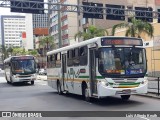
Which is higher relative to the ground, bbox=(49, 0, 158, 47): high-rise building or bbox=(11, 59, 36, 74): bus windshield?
bbox=(49, 0, 158, 47): high-rise building

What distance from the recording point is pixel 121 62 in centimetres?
1570

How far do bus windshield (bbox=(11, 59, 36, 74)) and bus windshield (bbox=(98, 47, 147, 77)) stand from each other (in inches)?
820

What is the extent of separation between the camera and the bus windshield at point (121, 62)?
1558 centimetres

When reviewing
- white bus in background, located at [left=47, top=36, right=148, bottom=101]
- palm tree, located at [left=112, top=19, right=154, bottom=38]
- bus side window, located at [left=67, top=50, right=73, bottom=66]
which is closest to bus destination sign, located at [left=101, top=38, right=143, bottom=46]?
white bus in background, located at [left=47, top=36, right=148, bottom=101]

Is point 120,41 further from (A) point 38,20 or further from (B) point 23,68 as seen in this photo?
(A) point 38,20

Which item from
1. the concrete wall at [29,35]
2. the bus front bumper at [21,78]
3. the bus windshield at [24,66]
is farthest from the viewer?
the concrete wall at [29,35]

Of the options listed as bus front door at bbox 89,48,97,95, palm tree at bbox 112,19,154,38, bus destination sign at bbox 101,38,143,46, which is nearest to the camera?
bus destination sign at bbox 101,38,143,46

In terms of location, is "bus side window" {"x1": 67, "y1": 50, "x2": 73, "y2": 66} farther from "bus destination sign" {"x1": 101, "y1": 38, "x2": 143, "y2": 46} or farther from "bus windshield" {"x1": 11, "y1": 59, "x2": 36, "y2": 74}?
"bus windshield" {"x1": 11, "y1": 59, "x2": 36, "y2": 74}

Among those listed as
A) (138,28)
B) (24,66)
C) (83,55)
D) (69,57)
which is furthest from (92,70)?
(138,28)

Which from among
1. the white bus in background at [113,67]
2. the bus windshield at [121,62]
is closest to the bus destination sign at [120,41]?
the white bus in background at [113,67]

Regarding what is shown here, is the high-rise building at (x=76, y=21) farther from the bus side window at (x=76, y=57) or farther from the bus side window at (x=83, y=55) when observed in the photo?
the bus side window at (x=83, y=55)

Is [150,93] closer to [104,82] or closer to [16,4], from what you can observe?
[104,82]

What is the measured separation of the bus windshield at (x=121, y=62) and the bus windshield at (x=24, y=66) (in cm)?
2082

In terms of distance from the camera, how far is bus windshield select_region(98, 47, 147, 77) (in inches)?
613
